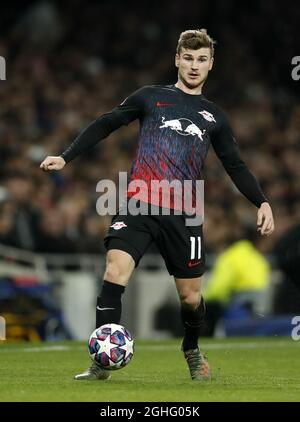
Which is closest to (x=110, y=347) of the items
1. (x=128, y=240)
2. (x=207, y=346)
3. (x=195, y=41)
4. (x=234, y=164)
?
(x=128, y=240)

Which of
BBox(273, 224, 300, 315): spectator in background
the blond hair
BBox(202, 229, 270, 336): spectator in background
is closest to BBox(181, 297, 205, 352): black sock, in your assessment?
the blond hair

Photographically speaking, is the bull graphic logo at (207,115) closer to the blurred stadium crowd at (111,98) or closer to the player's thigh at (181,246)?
the player's thigh at (181,246)

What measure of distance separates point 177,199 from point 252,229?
11888 millimetres

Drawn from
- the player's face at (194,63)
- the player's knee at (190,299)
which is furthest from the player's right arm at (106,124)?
the player's knee at (190,299)

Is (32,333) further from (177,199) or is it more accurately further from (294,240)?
(177,199)

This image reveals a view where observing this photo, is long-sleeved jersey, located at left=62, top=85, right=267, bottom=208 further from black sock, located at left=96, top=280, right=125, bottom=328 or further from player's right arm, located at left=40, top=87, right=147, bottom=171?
black sock, located at left=96, top=280, right=125, bottom=328

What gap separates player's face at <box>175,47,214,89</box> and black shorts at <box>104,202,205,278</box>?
35.6 inches

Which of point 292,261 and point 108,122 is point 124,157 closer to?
point 292,261

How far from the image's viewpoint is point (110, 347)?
770 cm

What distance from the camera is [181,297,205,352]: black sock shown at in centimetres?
826

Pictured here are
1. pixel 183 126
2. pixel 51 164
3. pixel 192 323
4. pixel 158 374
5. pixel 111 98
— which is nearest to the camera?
pixel 51 164

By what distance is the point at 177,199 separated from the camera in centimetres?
802

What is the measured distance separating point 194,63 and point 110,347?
188cm

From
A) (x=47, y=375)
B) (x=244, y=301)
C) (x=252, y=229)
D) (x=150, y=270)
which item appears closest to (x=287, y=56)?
(x=252, y=229)
